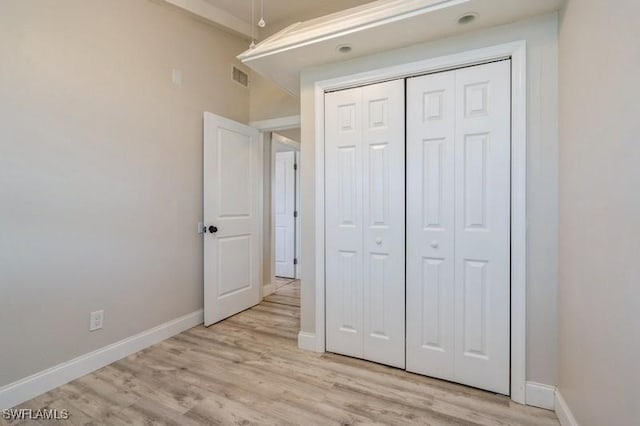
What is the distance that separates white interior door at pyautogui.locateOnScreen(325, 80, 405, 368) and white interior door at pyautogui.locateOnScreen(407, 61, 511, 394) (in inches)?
3.8

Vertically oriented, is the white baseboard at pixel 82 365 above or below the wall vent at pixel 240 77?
below

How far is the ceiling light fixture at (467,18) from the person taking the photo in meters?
1.77

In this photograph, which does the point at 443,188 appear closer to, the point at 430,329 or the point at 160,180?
the point at 430,329

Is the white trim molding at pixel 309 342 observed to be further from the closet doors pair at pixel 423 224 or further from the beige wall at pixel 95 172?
the beige wall at pixel 95 172

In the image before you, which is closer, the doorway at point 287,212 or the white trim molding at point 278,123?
the white trim molding at point 278,123

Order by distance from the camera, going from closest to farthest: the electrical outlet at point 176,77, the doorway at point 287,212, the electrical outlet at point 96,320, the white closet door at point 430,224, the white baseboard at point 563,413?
the white baseboard at point 563,413
the white closet door at point 430,224
the electrical outlet at point 96,320
the electrical outlet at point 176,77
the doorway at point 287,212

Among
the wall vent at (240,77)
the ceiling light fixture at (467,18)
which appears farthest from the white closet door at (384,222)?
the wall vent at (240,77)

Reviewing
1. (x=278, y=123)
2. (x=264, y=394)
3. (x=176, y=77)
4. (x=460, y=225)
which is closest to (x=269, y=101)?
(x=278, y=123)

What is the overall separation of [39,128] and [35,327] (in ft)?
4.04

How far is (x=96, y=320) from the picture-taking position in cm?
219

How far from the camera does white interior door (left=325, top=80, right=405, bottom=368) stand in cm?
217

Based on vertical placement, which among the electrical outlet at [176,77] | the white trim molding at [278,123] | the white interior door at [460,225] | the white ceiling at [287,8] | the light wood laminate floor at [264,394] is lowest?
the light wood laminate floor at [264,394]

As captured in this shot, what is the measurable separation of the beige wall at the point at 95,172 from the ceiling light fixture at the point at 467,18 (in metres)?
2.35

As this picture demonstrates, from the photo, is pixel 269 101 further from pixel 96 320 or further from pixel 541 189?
pixel 541 189
